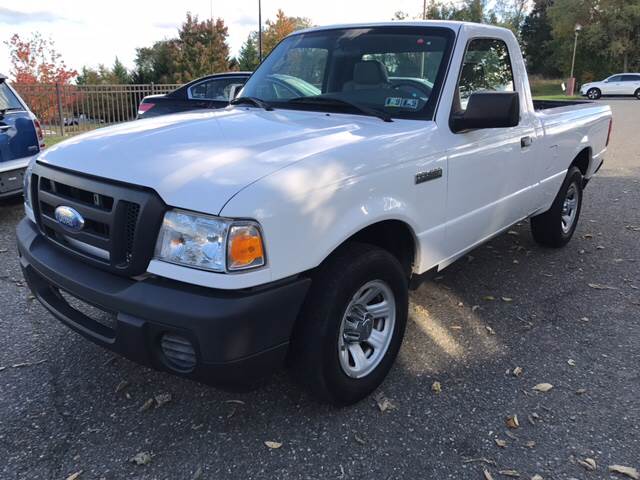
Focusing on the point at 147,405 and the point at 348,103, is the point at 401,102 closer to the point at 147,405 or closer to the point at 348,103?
the point at 348,103

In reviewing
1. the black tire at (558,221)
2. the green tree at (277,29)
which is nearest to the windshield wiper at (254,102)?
the black tire at (558,221)


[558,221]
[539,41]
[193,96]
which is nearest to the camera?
[558,221]

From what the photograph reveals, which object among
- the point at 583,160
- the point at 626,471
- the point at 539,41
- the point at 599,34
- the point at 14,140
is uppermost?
the point at 539,41

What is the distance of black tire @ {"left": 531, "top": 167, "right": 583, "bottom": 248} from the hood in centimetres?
266

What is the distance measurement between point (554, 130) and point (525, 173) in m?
0.65

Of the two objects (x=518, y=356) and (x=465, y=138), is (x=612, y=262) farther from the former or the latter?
(x=465, y=138)

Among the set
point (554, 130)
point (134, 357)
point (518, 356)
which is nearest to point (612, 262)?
point (554, 130)

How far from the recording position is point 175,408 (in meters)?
2.80

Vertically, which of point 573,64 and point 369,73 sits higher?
point 573,64

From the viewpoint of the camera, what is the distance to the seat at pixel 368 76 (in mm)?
3455

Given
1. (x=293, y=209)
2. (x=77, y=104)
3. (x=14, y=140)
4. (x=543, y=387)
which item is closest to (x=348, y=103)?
(x=293, y=209)

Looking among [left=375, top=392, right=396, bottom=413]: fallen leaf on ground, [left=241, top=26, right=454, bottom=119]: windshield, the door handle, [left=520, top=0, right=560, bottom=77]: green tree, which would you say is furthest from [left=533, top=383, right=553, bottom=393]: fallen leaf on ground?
[left=520, top=0, right=560, bottom=77]: green tree

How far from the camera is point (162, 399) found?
9.39 feet

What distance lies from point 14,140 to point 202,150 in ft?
13.4
